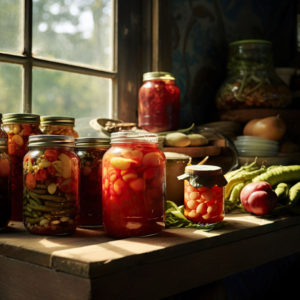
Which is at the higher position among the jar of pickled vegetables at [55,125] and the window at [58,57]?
the window at [58,57]

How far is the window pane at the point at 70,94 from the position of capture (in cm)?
148

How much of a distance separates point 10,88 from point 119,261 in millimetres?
867

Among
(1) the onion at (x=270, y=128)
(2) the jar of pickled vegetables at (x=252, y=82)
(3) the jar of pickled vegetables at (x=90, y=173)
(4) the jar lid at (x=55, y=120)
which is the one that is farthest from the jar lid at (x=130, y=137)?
(2) the jar of pickled vegetables at (x=252, y=82)

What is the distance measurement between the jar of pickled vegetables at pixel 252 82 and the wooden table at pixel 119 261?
899mm

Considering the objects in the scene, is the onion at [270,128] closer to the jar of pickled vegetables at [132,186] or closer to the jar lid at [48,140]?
the jar of pickled vegetables at [132,186]

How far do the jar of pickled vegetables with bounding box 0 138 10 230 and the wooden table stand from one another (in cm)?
4

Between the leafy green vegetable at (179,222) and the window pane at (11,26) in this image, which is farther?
the window pane at (11,26)

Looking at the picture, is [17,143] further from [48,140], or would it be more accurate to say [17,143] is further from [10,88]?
[10,88]

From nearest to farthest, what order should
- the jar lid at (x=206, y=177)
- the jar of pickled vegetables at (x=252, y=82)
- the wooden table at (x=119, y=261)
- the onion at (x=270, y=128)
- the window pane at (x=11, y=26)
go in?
the wooden table at (x=119, y=261) → the jar lid at (x=206, y=177) → the window pane at (x=11, y=26) → the onion at (x=270, y=128) → the jar of pickled vegetables at (x=252, y=82)

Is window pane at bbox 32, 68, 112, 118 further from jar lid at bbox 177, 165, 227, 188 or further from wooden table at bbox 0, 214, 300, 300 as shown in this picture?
jar lid at bbox 177, 165, 227, 188

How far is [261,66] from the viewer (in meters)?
1.85

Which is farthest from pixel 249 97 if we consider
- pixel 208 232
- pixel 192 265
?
pixel 192 265

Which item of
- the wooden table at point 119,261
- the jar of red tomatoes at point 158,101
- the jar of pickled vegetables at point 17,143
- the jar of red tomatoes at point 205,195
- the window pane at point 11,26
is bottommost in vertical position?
the wooden table at point 119,261

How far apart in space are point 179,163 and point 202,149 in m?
0.34
